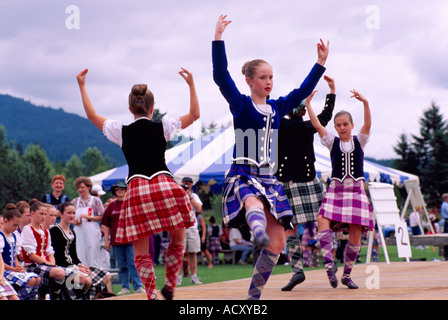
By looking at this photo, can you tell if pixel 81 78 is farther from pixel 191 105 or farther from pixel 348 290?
pixel 348 290

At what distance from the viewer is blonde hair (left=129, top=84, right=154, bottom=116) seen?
4.49 m

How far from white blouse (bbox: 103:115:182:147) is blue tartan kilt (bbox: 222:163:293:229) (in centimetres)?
54

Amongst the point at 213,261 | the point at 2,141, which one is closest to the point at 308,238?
the point at 213,261

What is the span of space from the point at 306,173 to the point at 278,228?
2.35 meters

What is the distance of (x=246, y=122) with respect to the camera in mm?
4488

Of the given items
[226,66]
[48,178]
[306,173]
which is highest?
[226,66]

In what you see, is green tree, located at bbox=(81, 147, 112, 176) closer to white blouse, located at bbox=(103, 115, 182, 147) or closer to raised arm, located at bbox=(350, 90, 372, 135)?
raised arm, located at bbox=(350, 90, 372, 135)

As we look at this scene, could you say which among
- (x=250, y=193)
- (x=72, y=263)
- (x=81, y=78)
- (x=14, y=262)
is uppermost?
(x=81, y=78)

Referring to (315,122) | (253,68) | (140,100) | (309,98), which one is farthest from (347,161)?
(140,100)

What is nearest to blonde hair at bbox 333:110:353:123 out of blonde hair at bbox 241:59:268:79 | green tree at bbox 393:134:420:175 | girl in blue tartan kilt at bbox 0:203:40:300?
blonde hair at bbox 241:59:268:79

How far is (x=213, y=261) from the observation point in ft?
58.1

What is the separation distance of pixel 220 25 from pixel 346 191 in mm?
2718
